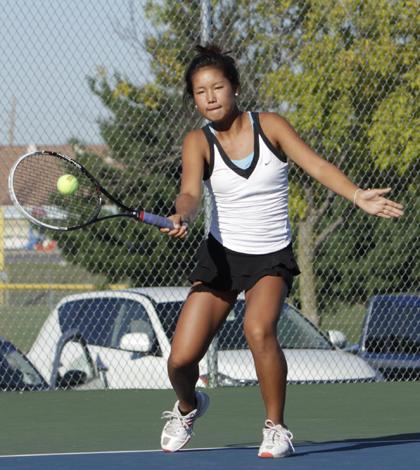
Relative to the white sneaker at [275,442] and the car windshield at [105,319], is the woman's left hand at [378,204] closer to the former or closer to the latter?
the white sneaker at [275,442]

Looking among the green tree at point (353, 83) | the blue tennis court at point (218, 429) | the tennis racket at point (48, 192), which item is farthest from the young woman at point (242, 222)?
the green tree at point (353, 83)

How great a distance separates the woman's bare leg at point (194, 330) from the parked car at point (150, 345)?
3788mm

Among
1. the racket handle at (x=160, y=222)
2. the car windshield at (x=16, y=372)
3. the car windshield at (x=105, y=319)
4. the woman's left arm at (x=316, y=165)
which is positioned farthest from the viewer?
the car windshield at (x=105, y=319)

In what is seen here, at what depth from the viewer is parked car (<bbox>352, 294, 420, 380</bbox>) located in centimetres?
1182

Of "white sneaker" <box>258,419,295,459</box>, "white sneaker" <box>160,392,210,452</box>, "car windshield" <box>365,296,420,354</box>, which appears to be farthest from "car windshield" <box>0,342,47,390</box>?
"white sneaker" <box>258,419,295,459</box>

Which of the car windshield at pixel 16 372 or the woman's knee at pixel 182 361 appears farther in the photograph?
the car windshield at pixel 16 372

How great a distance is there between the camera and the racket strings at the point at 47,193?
22.4ft

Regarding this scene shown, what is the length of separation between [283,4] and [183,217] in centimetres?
615

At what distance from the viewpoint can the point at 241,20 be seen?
11242 mm

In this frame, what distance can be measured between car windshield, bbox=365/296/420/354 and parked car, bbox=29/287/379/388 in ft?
3.96

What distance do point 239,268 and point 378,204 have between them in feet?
2.58

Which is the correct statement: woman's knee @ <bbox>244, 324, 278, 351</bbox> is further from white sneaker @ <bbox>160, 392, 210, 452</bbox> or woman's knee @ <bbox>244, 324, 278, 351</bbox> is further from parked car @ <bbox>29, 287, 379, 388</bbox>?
parked car @ <bbox>29, 287, 379, 388</bbox>

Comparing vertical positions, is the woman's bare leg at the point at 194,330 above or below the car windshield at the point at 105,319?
above

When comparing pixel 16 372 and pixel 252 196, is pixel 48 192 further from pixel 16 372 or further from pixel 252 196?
pixel 16 372
